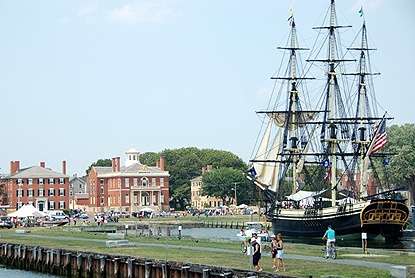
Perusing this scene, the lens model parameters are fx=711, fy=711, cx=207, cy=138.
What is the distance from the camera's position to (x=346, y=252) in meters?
38.1

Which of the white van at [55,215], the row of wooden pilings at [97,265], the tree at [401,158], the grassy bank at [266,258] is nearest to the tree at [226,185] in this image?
the white van at [55,215]

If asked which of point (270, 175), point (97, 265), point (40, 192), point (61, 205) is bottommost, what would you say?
point (97, 265)

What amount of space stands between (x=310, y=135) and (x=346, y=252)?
Answer: 44.9 m

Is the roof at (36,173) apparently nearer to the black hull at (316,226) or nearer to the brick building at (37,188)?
the brick building at (37,188)

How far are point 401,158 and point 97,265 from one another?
75650 millimetres

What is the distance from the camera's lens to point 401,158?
347 ft

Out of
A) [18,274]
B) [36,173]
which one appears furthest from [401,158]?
[18,274]

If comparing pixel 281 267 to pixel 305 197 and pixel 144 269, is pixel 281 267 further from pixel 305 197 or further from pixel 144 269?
pixel 305 197

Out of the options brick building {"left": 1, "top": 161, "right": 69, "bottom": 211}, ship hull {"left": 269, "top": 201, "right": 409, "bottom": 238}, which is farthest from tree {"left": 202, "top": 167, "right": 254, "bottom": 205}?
ship hull {"left": 269, "top": 201, "right": 409, "bottom": 238}

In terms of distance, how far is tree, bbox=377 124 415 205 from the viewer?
105 meters

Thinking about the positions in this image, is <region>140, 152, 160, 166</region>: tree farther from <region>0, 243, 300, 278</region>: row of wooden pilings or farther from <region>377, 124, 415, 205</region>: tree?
<region>0, 243, 300, 278</region>: row of wooden pilings

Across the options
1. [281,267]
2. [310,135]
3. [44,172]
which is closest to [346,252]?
[281,267]

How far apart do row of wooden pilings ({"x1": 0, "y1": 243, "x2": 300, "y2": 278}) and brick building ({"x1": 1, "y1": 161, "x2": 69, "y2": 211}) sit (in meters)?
86.4

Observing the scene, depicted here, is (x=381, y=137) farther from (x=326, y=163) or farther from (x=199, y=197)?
(x=199, y=197)
